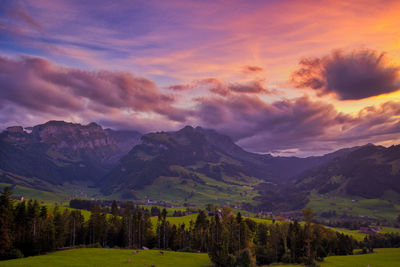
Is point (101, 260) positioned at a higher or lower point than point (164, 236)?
higher

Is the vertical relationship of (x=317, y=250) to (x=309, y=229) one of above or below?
below

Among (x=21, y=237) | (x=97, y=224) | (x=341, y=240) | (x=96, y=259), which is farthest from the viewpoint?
(x=341, y=240)

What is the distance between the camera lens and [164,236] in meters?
166

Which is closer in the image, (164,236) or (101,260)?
(101,260)

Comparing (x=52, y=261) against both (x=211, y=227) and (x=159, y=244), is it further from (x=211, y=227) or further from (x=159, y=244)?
(x=211, y=227)

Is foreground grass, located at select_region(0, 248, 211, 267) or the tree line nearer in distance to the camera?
foreground grass, located at select_region(0, 248, 211, 267)

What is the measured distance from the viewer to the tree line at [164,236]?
107 metres

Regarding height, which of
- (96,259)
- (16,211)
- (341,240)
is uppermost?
(16,211)

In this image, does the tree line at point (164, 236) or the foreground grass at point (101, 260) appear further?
the tree line at point (164, 236)

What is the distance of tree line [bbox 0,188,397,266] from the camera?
10738 centimetres

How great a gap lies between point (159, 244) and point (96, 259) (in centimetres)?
7914

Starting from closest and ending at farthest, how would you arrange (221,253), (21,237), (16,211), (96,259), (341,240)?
(221,253) → (96,259) → (21,237) → (16,211) → (341,240)

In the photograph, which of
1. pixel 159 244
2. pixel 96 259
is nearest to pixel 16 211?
pixel 96 259

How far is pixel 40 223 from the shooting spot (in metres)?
135
